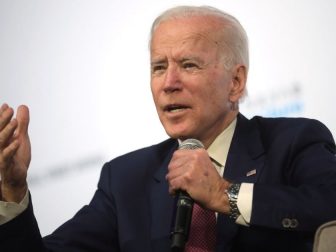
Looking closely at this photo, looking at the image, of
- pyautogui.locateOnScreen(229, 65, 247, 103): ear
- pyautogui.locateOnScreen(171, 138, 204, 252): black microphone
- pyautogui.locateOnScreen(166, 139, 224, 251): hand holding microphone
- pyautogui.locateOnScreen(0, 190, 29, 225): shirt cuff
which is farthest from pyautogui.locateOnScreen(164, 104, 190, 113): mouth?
pyautogui.locateOnScreen(0, 190, 29, 225): shirt cuff

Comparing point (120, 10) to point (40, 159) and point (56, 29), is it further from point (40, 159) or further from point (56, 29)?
point (40, 159)

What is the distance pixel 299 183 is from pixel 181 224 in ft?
2.09

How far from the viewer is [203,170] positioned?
5.85 feet

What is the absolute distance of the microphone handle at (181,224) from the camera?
5.27ft

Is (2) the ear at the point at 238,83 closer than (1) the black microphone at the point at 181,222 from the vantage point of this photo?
No

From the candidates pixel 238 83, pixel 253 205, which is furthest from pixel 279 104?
pixel 253 205

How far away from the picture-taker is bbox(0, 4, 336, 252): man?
1.82 m

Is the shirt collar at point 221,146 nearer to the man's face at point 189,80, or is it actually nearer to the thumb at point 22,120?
the man's face at point 189,80

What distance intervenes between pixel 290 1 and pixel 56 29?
139cm

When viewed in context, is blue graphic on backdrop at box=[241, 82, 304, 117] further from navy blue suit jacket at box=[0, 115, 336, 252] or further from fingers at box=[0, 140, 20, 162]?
→ fingers at box=[0, 140, 20, 162]

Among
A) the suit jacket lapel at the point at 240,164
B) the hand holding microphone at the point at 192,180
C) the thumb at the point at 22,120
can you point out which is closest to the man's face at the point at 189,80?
A: the suit jacket lapel at the point at 240,164

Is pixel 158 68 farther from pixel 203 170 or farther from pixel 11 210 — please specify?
pixel 11 210

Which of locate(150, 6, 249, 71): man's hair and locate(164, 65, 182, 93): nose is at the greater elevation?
locate(150, 6, 249, 71): man's hair

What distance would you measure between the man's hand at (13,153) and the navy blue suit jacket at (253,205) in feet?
0.30
